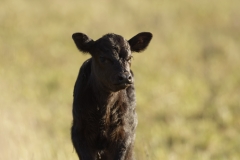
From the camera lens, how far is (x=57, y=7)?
2636 cm

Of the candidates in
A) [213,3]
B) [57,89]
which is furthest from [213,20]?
[57,89]

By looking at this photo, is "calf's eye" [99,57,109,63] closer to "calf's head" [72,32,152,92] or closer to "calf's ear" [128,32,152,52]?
"calf's head" [72,32,152,92]

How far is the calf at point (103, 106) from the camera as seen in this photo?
8289 mm

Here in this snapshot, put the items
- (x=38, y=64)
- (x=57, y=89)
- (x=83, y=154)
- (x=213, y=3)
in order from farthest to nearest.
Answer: (x=213, y=3) → (x=38, y=64) → (x=57, y=89) → (x=83, y=154)

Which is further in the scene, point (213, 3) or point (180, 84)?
point (213, 3)

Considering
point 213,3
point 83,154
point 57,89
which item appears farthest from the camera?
point 213,3

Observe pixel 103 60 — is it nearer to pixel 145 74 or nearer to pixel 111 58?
pixel 111 58

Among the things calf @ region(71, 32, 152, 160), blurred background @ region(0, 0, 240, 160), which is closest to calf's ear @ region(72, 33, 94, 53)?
calf @ region(71, 32, 152, 160)

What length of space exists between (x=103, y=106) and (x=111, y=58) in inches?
25.5

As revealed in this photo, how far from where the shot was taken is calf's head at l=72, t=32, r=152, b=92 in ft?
26.0

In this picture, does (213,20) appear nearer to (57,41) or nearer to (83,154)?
(57,41)

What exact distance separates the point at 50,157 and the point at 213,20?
1654cm

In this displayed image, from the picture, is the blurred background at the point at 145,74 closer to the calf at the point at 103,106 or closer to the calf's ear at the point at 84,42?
the calf at the point at 103,106

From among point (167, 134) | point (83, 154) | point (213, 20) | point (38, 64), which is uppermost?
point (213, 20)
